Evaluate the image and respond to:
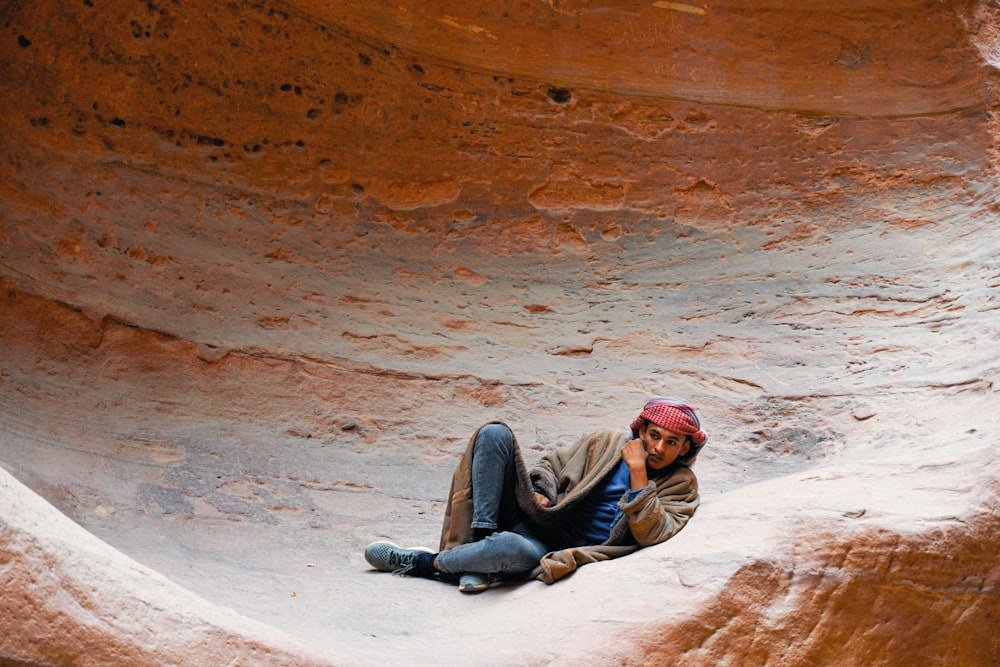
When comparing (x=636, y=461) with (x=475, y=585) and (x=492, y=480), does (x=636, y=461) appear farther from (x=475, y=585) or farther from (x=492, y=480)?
(x=475, y=585)

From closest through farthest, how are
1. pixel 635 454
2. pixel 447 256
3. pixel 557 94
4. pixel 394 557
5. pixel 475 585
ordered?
pixel 475 585 → pixel 635 454 → pixel 394 557 → pixel 447 256 → pixel 557 94

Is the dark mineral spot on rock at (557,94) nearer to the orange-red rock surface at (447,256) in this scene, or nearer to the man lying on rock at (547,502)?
the orange-red rock surface at (447,256)

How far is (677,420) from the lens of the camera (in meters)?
3.55

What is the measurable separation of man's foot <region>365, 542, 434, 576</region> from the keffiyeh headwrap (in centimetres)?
90

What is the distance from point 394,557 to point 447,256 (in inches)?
73.4

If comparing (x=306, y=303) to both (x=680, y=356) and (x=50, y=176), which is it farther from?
(x=680, y=356)

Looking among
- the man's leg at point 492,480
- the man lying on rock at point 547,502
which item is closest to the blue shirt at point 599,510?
the man lying on rock at point 547,502

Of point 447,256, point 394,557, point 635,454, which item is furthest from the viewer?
point 447,256

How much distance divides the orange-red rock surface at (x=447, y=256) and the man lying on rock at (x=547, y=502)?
100 mm

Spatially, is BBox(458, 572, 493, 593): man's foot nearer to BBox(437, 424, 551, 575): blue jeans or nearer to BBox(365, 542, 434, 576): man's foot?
BBox(437, 424, 551, 575): blue jeans

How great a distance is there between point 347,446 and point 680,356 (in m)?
1.56

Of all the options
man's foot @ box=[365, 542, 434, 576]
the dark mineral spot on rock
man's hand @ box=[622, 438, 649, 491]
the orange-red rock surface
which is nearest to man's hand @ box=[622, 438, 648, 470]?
man's hand @ box=[622, 438, 649, 491]

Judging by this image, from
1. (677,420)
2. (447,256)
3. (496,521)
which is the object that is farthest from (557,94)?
(496,521)

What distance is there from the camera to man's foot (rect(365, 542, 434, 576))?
362cm
